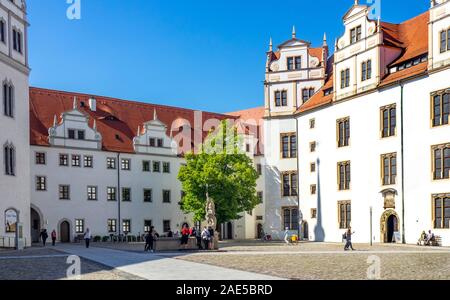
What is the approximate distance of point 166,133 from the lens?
212ft

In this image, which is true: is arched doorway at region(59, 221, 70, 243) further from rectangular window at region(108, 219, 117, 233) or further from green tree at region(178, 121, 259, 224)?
green tree at region(178, 121, 259, 224)

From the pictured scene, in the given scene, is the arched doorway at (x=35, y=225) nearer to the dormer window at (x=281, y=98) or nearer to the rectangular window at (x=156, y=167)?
the rectangular window at (x=156, y=167)

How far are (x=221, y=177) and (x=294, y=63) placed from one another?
12869 millimetres

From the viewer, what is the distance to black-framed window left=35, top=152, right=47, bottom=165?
54594mm

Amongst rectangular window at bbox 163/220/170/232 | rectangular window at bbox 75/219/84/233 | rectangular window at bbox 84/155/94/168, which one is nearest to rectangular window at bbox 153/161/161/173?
rectangular window at bbox 163/220/170/232

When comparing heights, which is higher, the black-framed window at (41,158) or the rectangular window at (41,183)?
the black-framed window at (41,158)

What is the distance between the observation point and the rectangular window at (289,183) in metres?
56.3

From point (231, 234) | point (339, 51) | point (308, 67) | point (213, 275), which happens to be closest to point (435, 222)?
point (339, 51)

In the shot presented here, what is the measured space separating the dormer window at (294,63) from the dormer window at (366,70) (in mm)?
9928

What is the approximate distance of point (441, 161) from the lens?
40.3 m

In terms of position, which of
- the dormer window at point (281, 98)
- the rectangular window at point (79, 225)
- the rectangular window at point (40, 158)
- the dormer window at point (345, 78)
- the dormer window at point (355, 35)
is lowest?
the rectangular window at point (79, 225)

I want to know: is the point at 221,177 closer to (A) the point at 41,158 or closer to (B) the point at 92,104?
(A) the point at 41,158

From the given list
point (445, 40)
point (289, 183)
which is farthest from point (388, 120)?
point (289, 183)

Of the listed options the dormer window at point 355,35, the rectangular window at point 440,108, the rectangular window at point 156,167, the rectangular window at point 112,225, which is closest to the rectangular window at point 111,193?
the rectangular window at point 112,225
